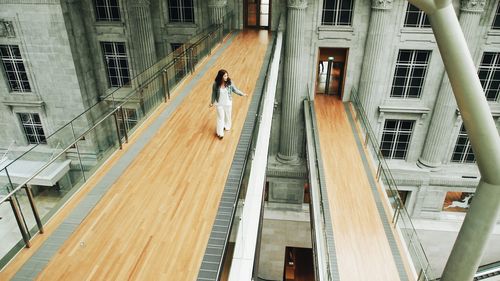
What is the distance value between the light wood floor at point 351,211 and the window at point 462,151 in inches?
234

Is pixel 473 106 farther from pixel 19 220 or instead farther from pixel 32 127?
pixel 32 127

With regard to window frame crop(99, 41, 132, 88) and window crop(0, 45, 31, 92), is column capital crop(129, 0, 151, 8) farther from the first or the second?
window crop(0, 45, 31, 92)

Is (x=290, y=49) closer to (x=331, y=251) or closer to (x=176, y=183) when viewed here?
(x=331, y=251)

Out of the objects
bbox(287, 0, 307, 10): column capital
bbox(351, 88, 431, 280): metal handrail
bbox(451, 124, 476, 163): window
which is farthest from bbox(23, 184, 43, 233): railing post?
bbox(451, 124, 476, 163): window

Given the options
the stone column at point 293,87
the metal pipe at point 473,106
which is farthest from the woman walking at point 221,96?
the stone column at point 293,87

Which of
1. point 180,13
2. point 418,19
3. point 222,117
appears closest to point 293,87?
point 418,19

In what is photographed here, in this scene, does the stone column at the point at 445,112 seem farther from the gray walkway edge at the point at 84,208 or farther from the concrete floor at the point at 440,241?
the gray walkway edge at the point at 84,208

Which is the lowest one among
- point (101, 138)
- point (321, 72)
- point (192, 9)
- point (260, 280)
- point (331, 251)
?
point (260, 280)

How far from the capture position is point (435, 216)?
16969 mm

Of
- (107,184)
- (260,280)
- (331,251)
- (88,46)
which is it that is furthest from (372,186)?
(88,46)

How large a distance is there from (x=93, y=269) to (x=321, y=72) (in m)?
14.3

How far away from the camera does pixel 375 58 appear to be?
14703mm

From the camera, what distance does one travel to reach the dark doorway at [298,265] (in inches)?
567

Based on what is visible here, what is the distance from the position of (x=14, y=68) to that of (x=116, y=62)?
15.2 feet
